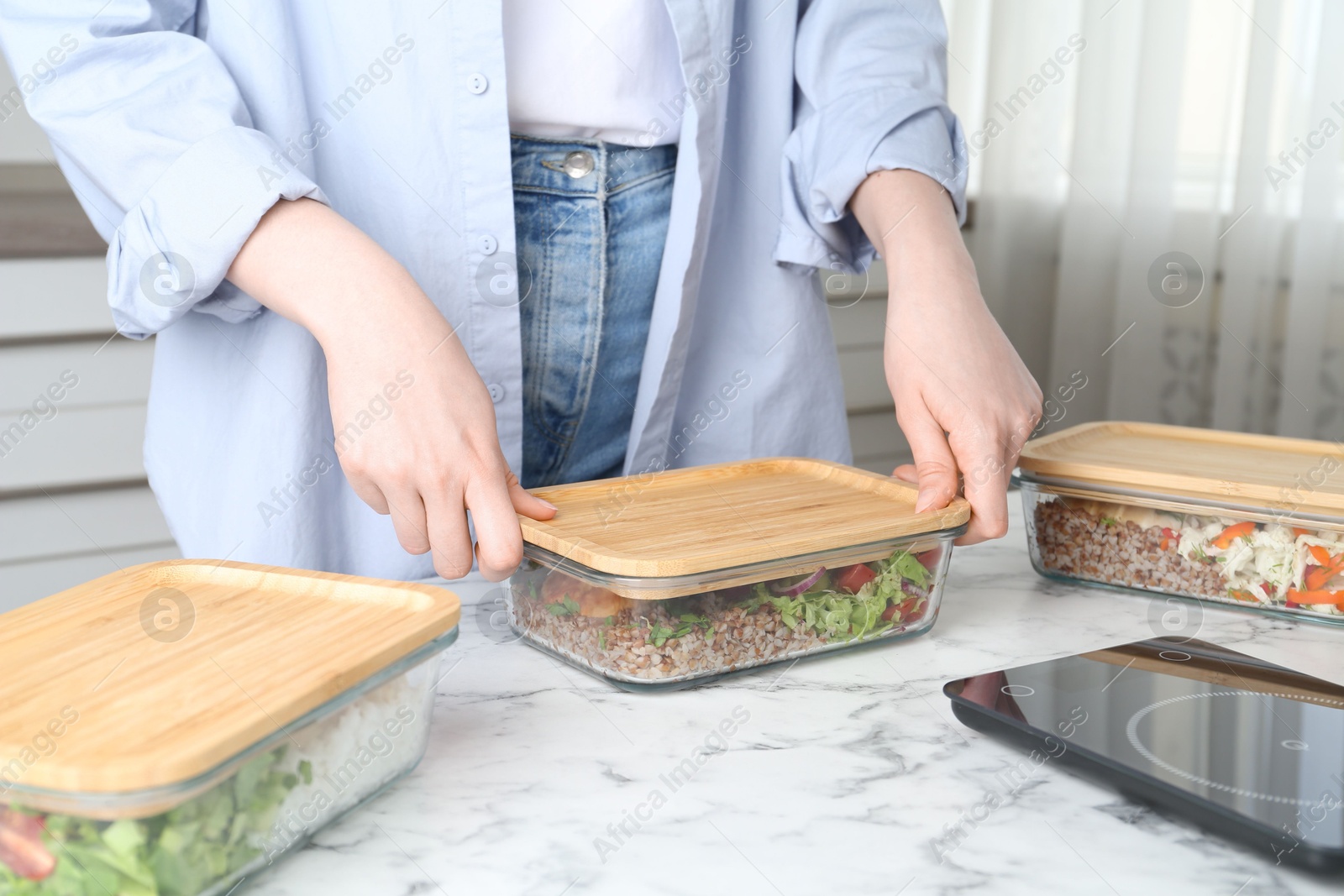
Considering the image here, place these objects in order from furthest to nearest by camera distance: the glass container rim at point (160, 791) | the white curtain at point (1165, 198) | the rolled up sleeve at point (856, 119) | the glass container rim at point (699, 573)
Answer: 1. the white curtain at point (1165, 198)
2. the rolled up sleeve at point (856, 119)
3. the glass container rim at point (699, 573)
4. the glass container rim at point (160, 791)

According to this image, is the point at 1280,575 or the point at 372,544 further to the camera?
the point at 372,544

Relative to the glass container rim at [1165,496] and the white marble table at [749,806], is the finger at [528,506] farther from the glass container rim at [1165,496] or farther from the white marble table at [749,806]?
the glass container rim at [1165,496]

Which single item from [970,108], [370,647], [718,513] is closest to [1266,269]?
[970,108]

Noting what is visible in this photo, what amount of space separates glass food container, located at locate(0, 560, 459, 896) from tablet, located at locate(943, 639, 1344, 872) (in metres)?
0.30

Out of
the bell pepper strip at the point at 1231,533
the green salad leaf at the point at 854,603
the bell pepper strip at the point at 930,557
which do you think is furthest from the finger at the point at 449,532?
the bell pepper strip at the point at 1231,533

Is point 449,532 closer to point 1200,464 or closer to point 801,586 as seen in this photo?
point 801,586

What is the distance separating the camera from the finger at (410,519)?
678 millimetres

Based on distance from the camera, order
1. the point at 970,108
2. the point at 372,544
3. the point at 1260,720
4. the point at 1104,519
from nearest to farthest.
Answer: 1. the point at 1260,720
2. the point at 1104,519
3. the point at 372,544
4. the point at 970,108

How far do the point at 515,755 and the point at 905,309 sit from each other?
47cm

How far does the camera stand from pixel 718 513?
0.76 meters

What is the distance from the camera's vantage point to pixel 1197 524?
0.82m

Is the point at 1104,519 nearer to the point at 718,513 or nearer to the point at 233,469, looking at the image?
the point at 718,513

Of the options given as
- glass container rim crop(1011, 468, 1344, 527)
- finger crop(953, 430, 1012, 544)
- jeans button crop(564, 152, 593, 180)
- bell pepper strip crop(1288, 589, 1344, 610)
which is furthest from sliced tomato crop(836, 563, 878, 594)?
jeans button crop(564, 152, 593, 180)

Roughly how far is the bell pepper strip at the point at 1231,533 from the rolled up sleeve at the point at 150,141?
66 centimetres
